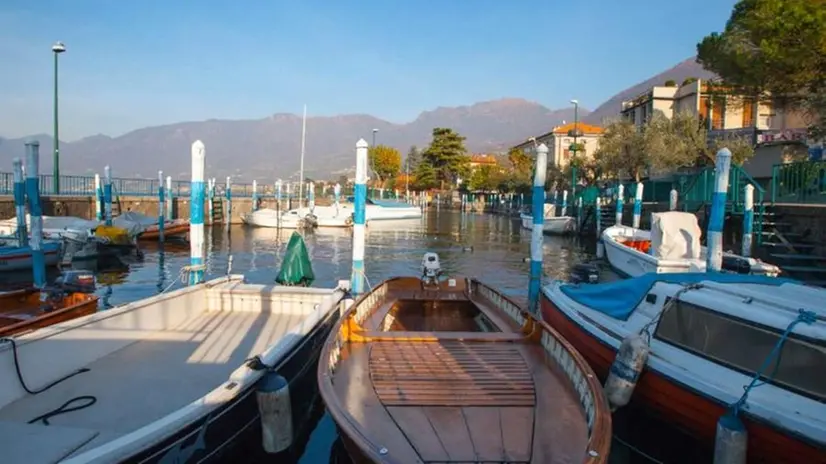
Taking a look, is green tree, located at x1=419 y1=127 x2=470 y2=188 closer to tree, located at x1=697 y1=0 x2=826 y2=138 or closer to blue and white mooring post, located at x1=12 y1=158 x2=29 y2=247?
tree, located at x1=697 y1=0 x2=826 y2=138

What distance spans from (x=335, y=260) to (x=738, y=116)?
1392 inches

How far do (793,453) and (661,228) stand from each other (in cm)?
1164

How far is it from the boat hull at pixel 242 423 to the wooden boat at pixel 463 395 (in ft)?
2.82

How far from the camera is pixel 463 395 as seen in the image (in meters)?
5.23

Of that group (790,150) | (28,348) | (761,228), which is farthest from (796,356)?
(790,150)

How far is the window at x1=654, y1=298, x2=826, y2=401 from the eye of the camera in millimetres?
5199

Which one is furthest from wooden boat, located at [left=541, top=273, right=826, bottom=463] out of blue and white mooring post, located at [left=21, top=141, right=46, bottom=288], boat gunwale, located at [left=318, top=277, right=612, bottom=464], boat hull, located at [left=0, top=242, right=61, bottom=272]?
boat hull, located at [left=0, top=242, right=61, bottom=272]

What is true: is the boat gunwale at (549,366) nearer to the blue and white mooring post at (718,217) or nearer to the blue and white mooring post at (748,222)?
the blue and white mooring post at (718,217)

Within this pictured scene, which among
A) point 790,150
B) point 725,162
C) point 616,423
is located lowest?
point 616,423

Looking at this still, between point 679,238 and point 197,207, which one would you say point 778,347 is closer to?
point 197,207

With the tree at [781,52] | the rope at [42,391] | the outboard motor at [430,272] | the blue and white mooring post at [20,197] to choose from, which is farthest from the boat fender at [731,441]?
the blue and white mooring post at [20,197]

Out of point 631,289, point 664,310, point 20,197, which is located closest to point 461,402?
point 664,310

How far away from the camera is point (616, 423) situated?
7055mm

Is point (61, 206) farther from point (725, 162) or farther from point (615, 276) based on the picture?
point (725, 162)
